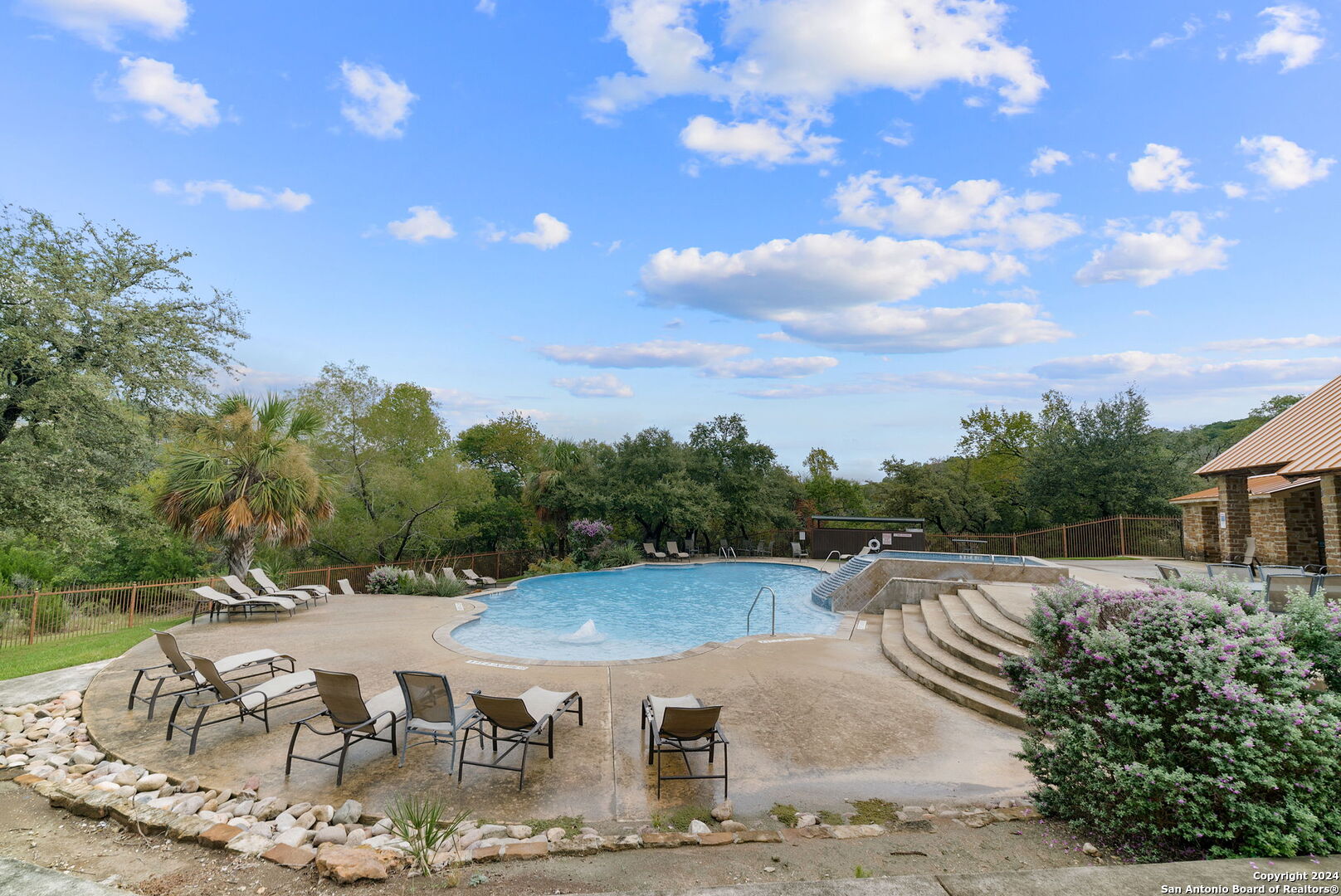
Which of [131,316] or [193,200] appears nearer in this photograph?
[131,316]

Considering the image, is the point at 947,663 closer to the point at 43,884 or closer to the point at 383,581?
the point at 43,884

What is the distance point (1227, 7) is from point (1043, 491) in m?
18.1

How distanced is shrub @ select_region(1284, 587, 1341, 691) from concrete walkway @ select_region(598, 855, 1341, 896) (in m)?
1.46

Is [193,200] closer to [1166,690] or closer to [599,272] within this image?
[599,272]

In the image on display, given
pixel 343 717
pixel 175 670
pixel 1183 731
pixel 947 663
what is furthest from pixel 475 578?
pixel 1183 731

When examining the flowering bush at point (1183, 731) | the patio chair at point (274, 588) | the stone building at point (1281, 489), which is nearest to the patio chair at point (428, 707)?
the flowering bush at point (1183, 731)

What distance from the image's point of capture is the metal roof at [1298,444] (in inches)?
376

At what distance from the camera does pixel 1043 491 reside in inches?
948

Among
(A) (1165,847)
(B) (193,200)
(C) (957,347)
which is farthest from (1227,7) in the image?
(B) (193,200)

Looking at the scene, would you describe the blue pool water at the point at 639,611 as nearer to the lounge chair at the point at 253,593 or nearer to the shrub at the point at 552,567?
the shrub at the point at 552,567

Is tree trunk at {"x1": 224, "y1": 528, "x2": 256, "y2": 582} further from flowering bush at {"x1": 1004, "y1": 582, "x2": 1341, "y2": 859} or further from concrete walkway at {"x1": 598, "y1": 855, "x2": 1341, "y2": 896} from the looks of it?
flowering bush at {"x1": 1004, "y1": 582, "x2": 1341, "y2": 859}

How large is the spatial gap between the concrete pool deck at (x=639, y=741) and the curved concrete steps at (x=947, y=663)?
49cm

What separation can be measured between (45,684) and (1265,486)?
79.8 feet

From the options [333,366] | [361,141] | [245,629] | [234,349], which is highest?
[361,141]
